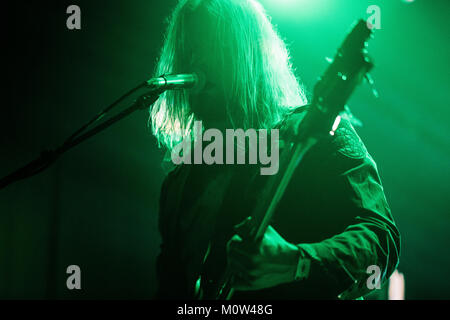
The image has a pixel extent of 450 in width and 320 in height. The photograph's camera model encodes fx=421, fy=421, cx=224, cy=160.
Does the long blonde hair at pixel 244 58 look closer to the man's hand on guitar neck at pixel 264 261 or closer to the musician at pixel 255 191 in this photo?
the musician at pixel 255 191

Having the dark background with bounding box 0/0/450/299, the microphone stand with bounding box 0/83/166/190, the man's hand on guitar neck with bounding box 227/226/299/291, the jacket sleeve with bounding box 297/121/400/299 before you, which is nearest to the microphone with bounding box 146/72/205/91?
the microphone stand with bounding box 0/83/166/190

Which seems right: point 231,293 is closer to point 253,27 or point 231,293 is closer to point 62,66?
point 253,27

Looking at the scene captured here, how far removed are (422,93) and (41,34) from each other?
2512 millimetres

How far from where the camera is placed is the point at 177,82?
1.46m

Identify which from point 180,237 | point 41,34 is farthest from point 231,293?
point 41,34

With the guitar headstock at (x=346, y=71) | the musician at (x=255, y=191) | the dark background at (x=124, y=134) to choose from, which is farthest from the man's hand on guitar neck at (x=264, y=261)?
the dark background at (x=124, y=134)

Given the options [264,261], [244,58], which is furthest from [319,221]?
[244,58]

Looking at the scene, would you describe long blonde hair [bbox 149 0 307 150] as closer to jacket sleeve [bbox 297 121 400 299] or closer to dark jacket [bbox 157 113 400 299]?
dark jacket [bbox 157 113 400 299]

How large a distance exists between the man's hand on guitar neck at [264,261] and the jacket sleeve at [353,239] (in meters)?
0.03

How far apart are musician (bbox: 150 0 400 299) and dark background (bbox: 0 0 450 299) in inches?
40.5

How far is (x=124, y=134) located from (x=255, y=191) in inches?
95.5

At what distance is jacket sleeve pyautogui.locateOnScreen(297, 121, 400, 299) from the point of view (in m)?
0.90

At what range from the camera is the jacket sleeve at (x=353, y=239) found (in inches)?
35.5
